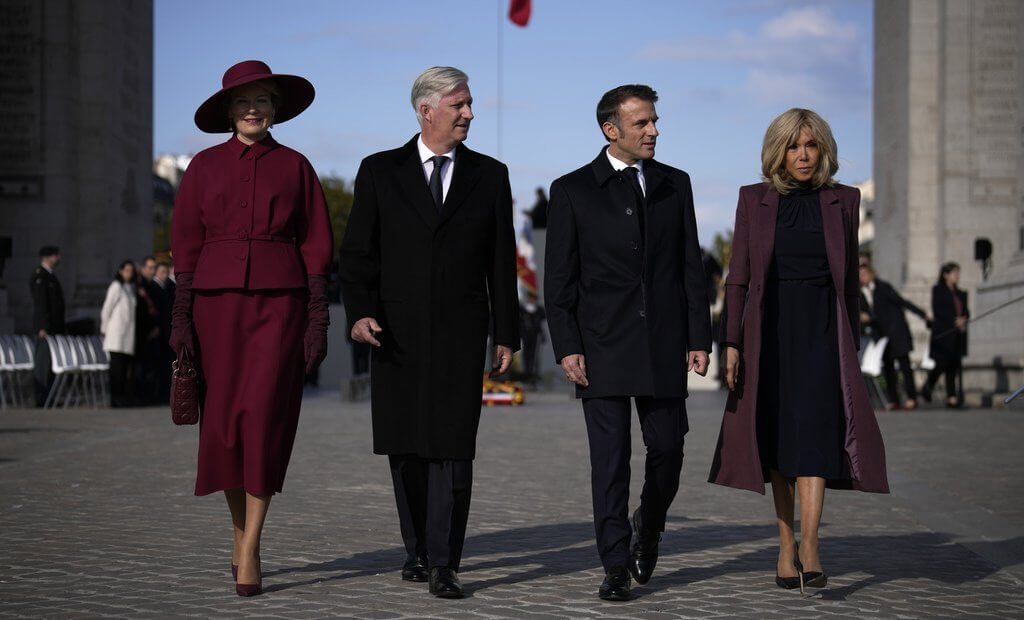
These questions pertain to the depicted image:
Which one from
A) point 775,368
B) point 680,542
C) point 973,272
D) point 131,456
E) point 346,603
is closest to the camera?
point 346,603

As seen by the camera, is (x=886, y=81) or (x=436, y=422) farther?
(x=886, y=81)

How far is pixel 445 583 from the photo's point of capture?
6.41 meters

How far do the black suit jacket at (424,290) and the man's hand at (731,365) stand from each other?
86 centimetres

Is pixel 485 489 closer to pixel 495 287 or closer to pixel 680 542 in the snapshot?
pixel 680 542

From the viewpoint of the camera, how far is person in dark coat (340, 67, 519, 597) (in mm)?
6660

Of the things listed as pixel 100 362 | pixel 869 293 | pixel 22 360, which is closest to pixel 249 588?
pixel 22 360

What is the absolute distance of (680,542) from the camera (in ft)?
27.1

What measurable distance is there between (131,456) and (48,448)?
1.18 metres

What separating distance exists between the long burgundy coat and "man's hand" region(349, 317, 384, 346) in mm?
1405

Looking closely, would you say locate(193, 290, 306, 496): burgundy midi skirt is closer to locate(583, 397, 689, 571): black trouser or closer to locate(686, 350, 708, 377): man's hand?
locate(583, 397, 689, 571): black trouser

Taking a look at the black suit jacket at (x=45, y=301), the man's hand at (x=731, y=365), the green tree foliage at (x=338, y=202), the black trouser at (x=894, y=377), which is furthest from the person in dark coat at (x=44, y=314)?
the green tree foliage at (x=338, y=202)

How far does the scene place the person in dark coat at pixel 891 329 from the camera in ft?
69.3

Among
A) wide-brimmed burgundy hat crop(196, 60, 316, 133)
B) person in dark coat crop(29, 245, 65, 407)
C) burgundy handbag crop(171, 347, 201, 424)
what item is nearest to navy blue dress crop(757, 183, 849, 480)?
wide-brimmed burgundy hat crop(196, 60, 316, 133)

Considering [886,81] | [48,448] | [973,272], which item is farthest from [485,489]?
[886,81]
